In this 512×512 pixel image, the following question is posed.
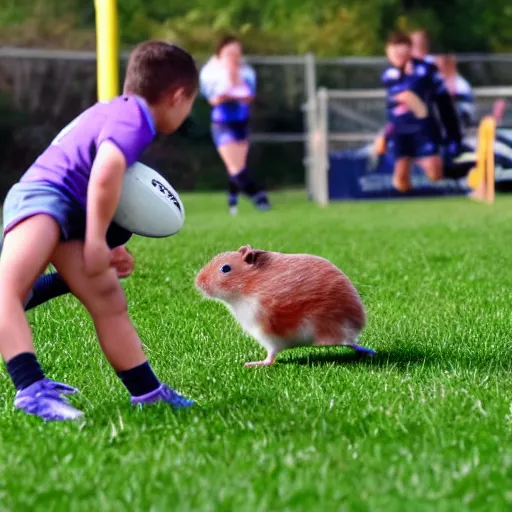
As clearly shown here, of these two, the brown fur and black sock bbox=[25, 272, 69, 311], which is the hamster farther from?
black sock bbox=[25, 272, 69, 311]

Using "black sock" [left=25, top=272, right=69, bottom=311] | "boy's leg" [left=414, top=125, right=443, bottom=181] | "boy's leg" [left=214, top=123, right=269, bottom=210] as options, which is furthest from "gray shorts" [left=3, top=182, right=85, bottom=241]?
"boy's leg" [left=414, top=125, right=443, bottom=181]

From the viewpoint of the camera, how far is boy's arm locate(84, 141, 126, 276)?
3.20 metres

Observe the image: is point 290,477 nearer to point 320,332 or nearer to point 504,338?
point 320,332

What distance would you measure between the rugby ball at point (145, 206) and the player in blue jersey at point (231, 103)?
10.4 m

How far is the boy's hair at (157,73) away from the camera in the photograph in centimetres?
343

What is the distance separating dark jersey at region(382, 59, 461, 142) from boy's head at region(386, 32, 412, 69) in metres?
0.17

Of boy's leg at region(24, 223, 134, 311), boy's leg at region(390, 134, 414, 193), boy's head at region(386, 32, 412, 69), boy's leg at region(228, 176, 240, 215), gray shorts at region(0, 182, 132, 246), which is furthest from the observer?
boy's leg at region(390, 134, 414, 193)

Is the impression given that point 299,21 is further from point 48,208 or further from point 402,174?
point 48,208

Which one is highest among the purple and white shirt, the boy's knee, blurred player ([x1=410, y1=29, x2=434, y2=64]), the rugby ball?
the purple and white shirt

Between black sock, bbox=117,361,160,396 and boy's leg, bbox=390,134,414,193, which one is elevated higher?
black sock, bbox=117,361,160,396

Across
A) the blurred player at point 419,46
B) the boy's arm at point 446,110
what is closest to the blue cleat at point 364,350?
the blurred player at point 419,46

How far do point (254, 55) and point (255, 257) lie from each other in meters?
23.2

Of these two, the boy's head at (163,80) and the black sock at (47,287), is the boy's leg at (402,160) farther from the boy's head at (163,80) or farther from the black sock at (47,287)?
the boy's head at (163,80)

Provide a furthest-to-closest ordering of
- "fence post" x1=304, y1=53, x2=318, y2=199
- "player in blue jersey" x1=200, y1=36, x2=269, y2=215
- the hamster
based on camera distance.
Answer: "fence post" x1=304, y1=53, x2=318, y2=199 < "player in blue jersey" x1=200, y1=36, x2=269, y2=215 < the hamster
